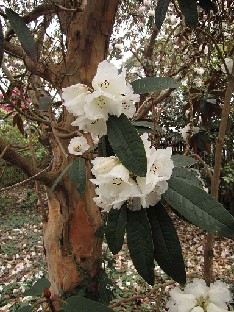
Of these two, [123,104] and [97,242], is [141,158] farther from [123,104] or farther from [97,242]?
[97,242]

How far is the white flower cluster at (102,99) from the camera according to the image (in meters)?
0.68

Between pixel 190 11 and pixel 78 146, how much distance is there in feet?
2.22

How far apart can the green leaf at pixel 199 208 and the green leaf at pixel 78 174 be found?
1.72 ft

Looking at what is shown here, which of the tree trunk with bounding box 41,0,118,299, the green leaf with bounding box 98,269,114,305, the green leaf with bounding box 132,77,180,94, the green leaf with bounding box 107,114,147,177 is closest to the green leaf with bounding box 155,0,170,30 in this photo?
the green leaf with bounding box 132,77,180,94

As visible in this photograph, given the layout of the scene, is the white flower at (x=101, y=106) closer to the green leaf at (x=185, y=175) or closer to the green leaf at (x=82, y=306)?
the green leaf at (x=185, y=175)

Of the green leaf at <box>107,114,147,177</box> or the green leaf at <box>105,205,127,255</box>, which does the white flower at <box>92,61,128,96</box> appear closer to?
the green leaf at <box>107,114,147,177</box>

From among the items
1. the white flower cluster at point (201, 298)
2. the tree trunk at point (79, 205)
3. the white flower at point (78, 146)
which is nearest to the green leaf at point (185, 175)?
the white flower cluster at point (201, 298)

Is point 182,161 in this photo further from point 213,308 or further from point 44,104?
point 44,104

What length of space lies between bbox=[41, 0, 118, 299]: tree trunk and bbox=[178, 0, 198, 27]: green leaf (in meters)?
0.75

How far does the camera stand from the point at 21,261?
396 centimetres

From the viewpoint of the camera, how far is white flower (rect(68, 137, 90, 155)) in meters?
1.45

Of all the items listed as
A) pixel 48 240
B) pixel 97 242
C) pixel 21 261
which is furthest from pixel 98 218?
pixel 21 261

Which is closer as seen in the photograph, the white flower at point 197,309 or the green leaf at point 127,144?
the green leaf at point 127,144

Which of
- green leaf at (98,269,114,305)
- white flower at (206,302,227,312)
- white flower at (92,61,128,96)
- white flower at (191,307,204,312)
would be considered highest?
white flower at (92,61,128,96)
